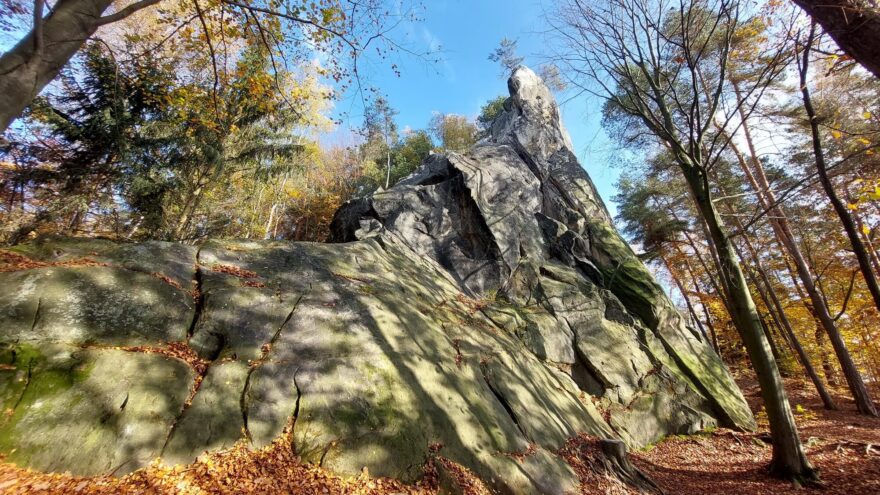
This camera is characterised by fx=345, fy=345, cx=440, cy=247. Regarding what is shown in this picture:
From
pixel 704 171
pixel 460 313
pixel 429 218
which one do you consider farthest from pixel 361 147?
pixel 704 171

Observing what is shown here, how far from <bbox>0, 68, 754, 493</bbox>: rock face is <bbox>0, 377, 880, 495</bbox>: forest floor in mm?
159

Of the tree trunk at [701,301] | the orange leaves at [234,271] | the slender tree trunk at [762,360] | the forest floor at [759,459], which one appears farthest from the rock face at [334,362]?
the tree trunk at [701,301]

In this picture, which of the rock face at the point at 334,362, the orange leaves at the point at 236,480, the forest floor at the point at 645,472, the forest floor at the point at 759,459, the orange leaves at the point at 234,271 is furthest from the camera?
the orange leaves at the point at 234,271

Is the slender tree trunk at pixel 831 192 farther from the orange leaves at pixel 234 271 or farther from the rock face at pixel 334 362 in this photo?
the orange leaves at pixel 234 271

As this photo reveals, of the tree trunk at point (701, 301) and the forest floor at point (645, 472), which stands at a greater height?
the tree trunk at point (701, 301)

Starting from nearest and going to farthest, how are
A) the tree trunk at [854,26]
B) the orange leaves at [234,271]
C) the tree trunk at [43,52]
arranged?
the tree trunk at [854,26], the tree trunk at [43,52], the orange leaves at [234,271]

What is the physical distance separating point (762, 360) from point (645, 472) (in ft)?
9.89

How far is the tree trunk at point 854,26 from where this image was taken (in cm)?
241

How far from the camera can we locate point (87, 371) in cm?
377

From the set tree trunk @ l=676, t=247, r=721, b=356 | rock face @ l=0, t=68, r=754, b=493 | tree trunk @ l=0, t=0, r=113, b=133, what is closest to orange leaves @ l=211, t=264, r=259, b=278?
rock face @ l=0, t=68, r=754, b=493

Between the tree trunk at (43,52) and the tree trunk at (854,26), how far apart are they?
605 cm

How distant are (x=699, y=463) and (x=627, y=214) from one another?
16255mm

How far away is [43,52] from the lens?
2.91m

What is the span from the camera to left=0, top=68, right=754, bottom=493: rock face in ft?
12.0
